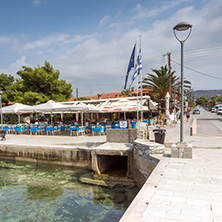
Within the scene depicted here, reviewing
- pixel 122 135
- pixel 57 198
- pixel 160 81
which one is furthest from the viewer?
pixel 160 81

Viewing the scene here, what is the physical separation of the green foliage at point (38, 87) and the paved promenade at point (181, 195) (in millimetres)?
28093

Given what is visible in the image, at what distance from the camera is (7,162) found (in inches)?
515

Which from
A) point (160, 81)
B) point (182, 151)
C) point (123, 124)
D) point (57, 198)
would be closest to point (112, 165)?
point (123, 124)

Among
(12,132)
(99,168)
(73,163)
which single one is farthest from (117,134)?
(12,132)

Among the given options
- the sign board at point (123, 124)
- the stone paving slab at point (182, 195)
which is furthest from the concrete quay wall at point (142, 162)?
the sign board at point (123, 124)

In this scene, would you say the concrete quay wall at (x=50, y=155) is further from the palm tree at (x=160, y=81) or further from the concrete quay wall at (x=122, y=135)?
the palm tree at (x=160, y=81)

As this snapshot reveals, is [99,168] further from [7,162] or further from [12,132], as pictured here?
[12,132]

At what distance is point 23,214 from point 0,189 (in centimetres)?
317

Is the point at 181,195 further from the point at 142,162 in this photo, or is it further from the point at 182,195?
the point at 142,162

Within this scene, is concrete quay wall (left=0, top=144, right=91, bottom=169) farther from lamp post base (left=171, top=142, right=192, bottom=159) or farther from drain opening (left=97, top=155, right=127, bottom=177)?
lamp post base (left=171, top=142, right=192, bottom=159)

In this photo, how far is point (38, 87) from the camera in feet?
107

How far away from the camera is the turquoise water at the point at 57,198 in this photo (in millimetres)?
6662

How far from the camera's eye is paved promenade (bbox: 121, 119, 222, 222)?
10.8ft

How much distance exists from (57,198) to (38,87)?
2774 centimetres
